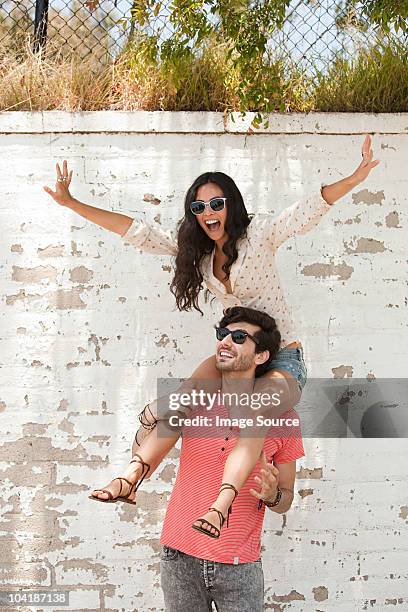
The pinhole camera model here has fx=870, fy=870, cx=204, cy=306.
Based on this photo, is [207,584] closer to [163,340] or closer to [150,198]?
[163,340]

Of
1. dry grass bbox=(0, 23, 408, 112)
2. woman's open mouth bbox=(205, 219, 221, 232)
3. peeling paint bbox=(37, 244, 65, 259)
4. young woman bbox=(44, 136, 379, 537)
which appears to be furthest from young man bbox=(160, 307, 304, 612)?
dry grass bbox=(0, 23, 408, 112)

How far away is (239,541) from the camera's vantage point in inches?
133

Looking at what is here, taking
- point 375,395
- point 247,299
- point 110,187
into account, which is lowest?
point 375,395

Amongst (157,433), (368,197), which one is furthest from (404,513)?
(157,433)

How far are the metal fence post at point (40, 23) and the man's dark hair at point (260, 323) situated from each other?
2.52 meters

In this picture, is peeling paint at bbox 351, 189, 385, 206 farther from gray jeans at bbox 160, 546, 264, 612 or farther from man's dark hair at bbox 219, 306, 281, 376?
gray jeans at bbox 160, 546, 264, 612

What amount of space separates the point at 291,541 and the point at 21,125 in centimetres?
274

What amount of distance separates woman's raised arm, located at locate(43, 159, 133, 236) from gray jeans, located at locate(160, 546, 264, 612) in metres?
1.41

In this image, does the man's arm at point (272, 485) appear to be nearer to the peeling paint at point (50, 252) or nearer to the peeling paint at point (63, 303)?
the peeling paint at point (63, 303)

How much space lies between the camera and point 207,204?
3.75 metres

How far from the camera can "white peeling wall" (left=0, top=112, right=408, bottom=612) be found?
4.73m

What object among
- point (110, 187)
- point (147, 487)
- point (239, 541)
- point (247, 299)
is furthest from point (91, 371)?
point (239, 541)

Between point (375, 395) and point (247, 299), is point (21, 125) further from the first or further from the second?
point (375, 395)

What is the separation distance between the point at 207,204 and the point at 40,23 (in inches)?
90.2
